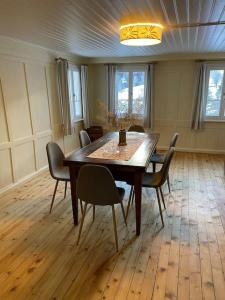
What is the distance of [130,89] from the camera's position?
5766mm

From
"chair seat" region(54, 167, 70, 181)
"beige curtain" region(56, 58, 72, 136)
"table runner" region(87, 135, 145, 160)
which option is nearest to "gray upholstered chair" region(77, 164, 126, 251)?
"table runner" region(87, 135, 145, 160)

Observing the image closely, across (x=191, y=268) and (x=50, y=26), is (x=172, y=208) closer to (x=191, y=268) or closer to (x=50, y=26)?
(x=191, y=268)

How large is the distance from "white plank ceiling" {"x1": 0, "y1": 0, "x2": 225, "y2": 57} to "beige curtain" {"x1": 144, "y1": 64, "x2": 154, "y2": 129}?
211cm

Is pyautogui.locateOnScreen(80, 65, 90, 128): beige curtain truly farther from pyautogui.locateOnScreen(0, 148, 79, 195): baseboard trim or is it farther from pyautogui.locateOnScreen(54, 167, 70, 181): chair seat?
pyautogui.locateOnScreen(54, 167, 70, 181): chair seat

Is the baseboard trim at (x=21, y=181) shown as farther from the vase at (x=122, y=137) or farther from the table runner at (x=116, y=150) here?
the vase at (x=122, y=137)

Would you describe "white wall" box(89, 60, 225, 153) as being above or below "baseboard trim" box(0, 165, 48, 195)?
above

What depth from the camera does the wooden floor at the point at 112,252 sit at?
1845 mm

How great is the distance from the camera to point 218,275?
1984 millimetres

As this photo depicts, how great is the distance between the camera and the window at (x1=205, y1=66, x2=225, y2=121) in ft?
17.0

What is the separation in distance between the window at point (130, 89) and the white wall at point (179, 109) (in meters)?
0.37

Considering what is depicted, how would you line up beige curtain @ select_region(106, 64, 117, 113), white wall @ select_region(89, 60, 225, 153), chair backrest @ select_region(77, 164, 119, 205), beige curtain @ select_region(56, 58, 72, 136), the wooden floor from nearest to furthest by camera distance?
the wooden floor → chair backrest @ select_region(77, 164, 119, 205) → beige curtain @ select_region(56, 58, 72, 136) → white wall @ select_region(89, 60, 225, 153) → beige curtain @ select_region(106, 64, 117, 113)

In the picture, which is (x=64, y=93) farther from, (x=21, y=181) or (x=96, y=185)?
(x=96, y=185)

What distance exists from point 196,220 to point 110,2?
248cm

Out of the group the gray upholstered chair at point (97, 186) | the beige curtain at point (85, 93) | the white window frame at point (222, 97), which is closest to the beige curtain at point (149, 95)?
the white window frame at point (222, 97)
